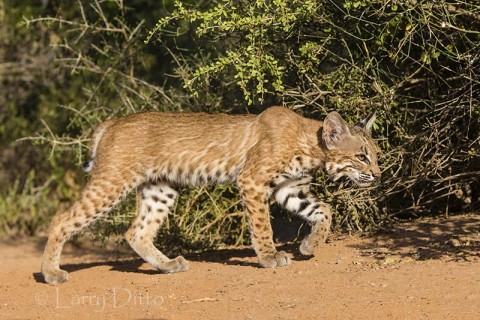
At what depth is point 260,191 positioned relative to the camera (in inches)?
332

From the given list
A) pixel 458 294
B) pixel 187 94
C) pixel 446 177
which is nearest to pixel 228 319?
pixel 458 294

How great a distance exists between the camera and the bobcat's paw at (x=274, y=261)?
8273 mm

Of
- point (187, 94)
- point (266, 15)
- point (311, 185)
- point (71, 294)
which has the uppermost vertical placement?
point (266, 15)

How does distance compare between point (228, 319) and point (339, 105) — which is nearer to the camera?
point (228, 319)

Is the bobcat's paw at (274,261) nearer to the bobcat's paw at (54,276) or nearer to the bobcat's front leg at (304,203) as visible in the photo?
the bobcat's front leg at (304,203)

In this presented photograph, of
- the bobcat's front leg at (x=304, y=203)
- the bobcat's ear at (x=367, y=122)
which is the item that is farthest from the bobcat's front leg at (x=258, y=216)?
the bobcat's ear at (x=367, y=122)

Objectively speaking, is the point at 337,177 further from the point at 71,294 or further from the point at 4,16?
the point at 4,16

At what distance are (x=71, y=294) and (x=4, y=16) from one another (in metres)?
Answer: 7.22

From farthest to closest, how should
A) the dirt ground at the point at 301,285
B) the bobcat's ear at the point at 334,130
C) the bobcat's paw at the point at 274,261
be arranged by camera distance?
the bobcat's ear at the point at 334,130, the bobcat's paw at the point at 274,261, the dirt ground at the point at 301,285

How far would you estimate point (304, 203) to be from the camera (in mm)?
8922

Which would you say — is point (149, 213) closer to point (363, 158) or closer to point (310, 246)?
point (310, 246)

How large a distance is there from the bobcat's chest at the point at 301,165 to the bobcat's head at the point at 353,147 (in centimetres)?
16

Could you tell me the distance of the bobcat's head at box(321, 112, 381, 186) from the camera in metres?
8.46

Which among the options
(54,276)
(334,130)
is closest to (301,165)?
(334,130)
